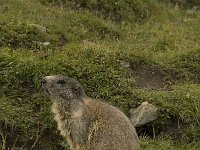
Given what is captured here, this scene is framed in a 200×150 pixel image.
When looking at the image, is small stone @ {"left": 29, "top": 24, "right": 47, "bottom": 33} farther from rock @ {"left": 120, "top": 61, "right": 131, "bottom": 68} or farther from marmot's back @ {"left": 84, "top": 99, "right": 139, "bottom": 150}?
marmot's back @ {"left": 84, "top": 99, "right": 139, "bottom": 150}

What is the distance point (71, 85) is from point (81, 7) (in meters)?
6.16

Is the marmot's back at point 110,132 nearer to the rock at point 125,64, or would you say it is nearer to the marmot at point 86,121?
the marmot at point 86,121

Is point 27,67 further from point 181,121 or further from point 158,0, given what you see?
point 158,0

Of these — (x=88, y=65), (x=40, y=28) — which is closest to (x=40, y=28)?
(x=40, y=28)

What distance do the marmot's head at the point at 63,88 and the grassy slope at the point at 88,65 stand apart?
723mm

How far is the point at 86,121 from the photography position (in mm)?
6457

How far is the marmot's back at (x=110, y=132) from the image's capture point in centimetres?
624

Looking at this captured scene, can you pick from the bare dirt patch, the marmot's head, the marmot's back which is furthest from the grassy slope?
the marmot's back

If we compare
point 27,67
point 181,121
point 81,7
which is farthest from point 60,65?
point 81,7

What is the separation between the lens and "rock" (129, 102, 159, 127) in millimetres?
8188

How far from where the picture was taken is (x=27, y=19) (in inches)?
424

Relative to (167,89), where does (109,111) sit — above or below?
above

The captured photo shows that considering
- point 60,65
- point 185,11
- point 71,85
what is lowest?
point 185,11

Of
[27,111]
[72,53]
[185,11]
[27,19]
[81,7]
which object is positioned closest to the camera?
[27,111]
